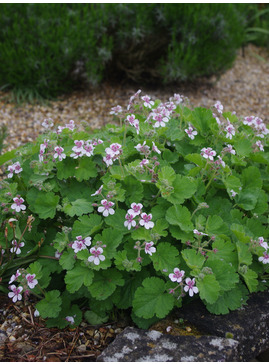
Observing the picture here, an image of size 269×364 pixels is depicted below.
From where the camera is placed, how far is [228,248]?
1.93 metres

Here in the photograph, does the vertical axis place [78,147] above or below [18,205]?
above

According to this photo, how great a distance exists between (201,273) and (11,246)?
100cm

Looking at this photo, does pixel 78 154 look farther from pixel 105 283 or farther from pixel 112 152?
pixel 105 283

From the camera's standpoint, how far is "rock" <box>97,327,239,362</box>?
170cm

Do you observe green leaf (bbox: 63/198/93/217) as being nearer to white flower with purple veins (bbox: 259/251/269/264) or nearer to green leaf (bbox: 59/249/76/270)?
green leaf (bbox: 59/249/76/270)

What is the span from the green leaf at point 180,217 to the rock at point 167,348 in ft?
1.55

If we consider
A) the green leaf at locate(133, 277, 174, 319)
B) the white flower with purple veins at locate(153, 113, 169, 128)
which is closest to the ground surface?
the green leaf at locate(133, 277, 174, 319)

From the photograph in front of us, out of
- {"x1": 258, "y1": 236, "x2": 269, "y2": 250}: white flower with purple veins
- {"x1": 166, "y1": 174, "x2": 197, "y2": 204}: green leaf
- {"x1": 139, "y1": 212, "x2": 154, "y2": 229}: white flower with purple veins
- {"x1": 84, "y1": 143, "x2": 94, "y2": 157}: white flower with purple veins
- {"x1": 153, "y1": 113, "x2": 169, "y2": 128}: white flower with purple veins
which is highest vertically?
{"x1": 153, "y1": 113, "x2": 169, "y2": 128}: white flower with purple veins

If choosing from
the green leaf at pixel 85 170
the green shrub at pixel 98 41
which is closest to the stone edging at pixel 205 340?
the green leaf at pixel 85 170

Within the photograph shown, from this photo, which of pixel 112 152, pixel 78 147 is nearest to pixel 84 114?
pixel 78 147

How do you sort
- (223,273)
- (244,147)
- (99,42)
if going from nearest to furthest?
(223,273), (244,147), (99,42)

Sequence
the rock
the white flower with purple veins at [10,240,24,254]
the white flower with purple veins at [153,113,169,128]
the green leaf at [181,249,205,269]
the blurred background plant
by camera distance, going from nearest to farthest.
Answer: the rock < the green leaf at [181,249,205,269] < the white flower with purple veins at [10,240,24,254] < the white flower with purple veins at [153,113,169,128] < the blurred background plant

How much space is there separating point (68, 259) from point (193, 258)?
0.56 meters

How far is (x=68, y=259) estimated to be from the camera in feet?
6.25
